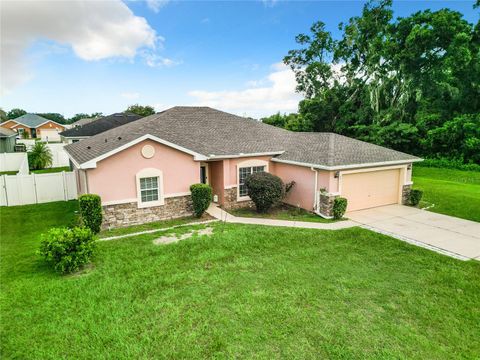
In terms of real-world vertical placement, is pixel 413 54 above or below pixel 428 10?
below

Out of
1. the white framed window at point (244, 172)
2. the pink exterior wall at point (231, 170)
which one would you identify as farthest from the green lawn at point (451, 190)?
the pink exterior wall at point (231, 170)

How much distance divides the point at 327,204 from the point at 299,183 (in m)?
2.06

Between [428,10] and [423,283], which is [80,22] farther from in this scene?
[428,10]

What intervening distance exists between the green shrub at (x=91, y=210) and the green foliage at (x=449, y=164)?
26.3 meters

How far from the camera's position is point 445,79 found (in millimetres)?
26250

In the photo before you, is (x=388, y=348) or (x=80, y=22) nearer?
(x=388, y=348)

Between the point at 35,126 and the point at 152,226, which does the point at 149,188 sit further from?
the point at 35,126

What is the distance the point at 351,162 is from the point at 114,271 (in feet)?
34.0

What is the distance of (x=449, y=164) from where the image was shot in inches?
998

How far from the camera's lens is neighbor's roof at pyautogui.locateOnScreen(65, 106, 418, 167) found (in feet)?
44.5

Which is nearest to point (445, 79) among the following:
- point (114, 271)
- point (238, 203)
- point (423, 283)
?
point (238, 203)

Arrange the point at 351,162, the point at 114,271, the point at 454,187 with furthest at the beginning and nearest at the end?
the point at 454,187
the point at 351,162
the point at 114,271

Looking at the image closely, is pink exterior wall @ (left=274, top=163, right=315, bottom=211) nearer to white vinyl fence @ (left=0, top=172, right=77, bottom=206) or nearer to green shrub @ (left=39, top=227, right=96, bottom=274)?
green shrub @ (left=39, top=227, right=96, bottom=274)

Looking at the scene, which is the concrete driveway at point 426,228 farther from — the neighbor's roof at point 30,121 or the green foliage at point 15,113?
the green foliage at point 15,113
